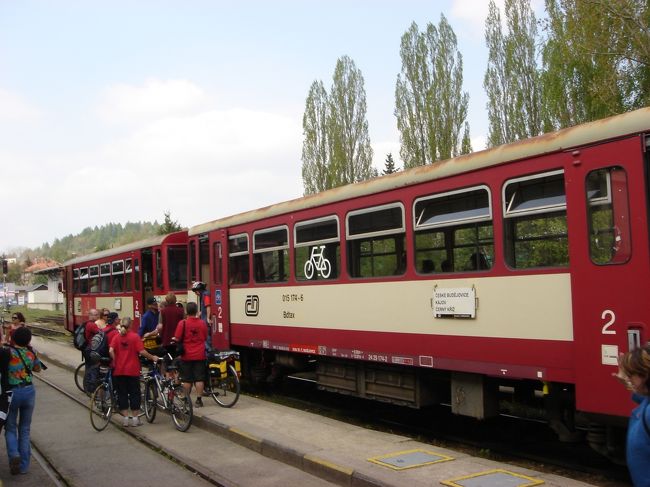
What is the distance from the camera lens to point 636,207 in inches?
228

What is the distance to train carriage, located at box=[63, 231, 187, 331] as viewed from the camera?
18516 mm

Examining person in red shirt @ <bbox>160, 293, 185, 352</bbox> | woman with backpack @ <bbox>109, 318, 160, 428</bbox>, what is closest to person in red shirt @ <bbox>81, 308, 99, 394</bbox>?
person in red shirt @ <bbox>160, 293, 185, 352</bbox>

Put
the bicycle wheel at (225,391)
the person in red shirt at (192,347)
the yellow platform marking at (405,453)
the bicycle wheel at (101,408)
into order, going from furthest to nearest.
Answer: the bicycle wheel at (225,391) → the person in red shirt at (192,347) → the bicycle wheel at (101,408) → the yellow platform marking at (405,453)

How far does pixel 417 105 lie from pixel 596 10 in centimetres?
1619

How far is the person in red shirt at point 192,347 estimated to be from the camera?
10195 millimetres

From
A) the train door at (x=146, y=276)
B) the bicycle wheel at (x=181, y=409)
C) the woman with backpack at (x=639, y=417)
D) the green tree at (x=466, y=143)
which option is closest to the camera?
the woman with backpack at (x=639, y=417)

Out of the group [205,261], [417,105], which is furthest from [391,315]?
[417,105]

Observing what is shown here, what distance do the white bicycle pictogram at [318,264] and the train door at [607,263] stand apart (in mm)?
4160

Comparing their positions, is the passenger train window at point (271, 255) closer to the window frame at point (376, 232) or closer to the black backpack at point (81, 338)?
the window frame at point (376, 232)

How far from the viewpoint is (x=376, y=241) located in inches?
348

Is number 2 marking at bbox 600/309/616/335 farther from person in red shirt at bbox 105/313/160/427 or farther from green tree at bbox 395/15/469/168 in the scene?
green tree at bbox 395/15/469/168

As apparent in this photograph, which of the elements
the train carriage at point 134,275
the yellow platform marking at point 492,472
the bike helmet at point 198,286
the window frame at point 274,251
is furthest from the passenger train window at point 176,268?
the yellow platform marking at point 492,472

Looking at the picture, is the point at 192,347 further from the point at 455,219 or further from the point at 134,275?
the point at 134,275

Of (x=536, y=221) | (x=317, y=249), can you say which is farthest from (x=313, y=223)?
(x=536, y=221)
